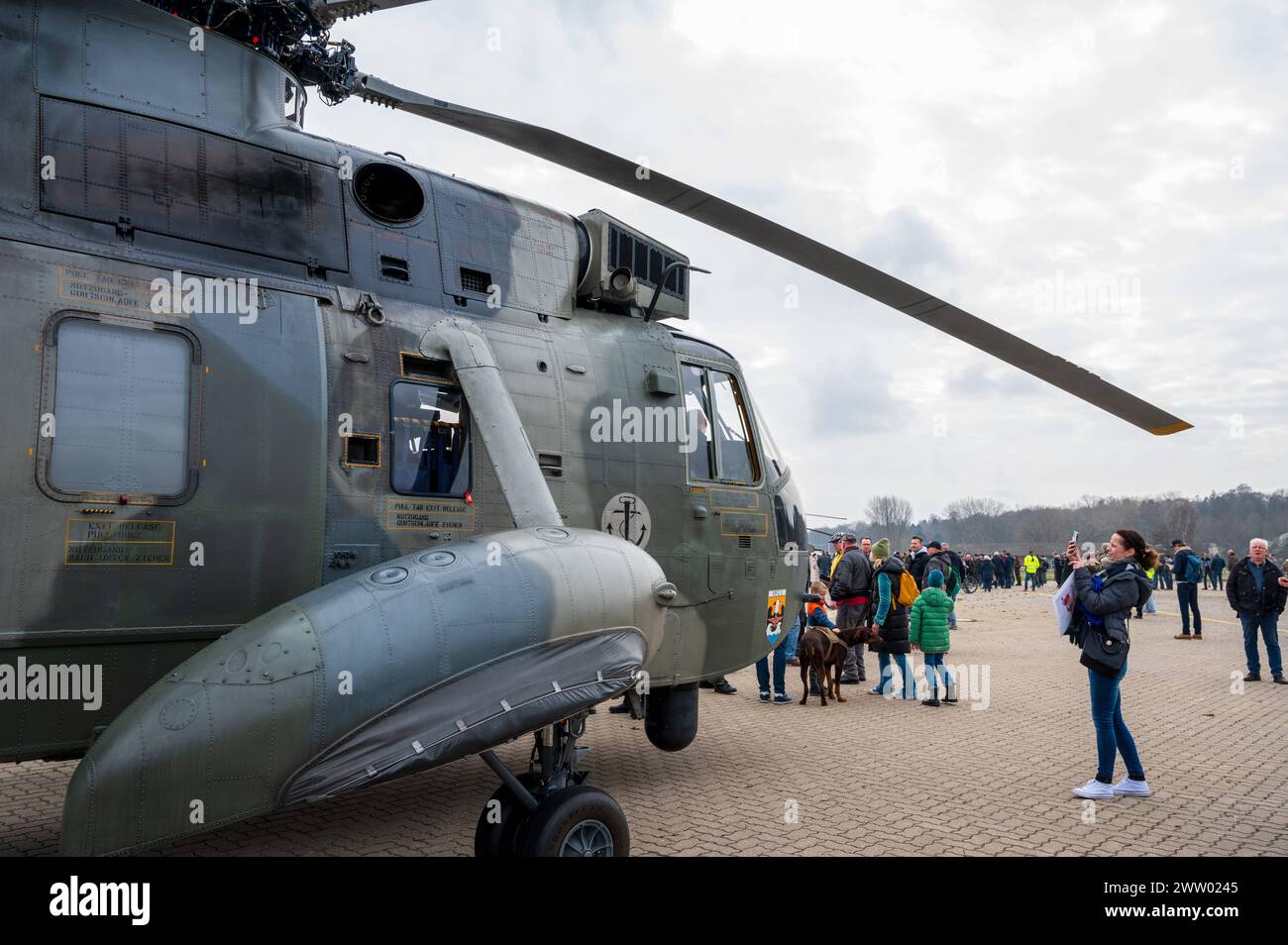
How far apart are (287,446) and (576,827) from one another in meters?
2.65

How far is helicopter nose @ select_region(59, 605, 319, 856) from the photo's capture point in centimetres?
344

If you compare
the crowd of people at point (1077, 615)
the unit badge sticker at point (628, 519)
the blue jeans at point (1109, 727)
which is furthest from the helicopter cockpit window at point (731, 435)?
the blue jeans at point (1109, 727)

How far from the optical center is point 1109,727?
22.5 feet

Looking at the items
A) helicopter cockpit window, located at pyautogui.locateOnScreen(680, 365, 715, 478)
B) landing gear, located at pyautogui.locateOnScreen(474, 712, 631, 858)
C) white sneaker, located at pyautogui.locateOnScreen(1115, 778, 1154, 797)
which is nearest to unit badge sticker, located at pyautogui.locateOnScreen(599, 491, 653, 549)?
helicopter cockpit window, located at pyautogui.locateOnScreen(680, 365, 715, 478)

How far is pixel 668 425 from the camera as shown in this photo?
712 cm

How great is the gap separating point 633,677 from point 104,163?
4013 millimetres

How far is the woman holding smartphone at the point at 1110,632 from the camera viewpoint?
21.8 ft

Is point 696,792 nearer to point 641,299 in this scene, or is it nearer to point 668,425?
point 668,425

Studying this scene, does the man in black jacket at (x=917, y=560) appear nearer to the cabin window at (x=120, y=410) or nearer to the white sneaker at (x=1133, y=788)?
the white sneaker at (x=1133, y=788)

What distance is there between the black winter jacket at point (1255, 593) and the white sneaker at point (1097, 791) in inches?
305

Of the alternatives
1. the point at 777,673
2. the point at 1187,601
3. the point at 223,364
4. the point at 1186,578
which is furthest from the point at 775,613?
the point at 1187,601
